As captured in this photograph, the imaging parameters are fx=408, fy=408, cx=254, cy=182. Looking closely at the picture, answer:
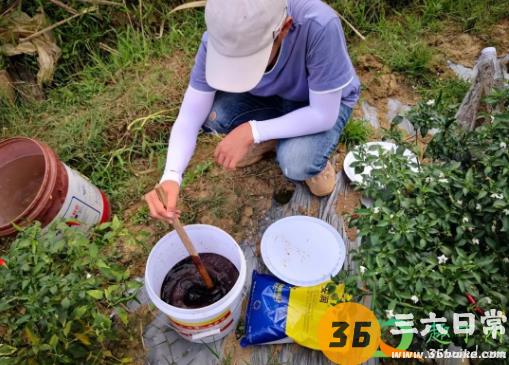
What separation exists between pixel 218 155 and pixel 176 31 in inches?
63.9

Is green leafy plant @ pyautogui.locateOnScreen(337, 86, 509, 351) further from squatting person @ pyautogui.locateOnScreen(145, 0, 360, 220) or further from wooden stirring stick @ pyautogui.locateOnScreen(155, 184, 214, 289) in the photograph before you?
wooden stirring stick @ pyautogui.locateOnScreen(155, 184, 214, 289)

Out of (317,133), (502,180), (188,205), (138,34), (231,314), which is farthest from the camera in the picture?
(138,34)

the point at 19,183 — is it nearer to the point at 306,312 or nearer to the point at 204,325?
the point at 204,325

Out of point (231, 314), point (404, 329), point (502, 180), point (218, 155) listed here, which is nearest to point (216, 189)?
point (218, 155)

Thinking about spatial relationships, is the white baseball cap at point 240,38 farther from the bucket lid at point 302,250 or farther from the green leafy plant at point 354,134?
the green leafy plant at point 354,134

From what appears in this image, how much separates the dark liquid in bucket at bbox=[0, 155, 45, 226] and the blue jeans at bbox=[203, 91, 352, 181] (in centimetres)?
95

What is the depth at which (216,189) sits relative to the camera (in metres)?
2.39

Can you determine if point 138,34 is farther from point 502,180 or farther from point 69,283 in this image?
point 502,180

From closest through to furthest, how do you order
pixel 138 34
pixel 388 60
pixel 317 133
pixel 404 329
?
pixel 404 329
pixel 317 133
pixel 388 60
pixel 138 34

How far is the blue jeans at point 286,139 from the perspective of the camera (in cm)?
200

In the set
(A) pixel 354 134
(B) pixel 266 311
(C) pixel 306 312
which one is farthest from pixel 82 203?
(A) pixel 354 134

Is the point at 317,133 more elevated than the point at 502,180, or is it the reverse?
the point at 502,180

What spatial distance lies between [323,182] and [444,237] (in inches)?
36.1

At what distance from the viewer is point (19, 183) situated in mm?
2221
